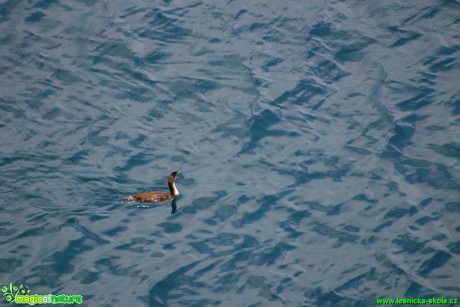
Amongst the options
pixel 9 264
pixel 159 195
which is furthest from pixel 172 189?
pixel 9 264

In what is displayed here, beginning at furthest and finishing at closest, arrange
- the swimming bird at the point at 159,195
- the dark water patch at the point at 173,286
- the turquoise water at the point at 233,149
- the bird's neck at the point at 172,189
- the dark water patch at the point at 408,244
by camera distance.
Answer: the bird's neck at the point at 172,189 → the swimming bird at the point at 159,195 → the dark water patch at the point at 408,244 → the turquoise water at the point at 233,149 → the dark water patch at the point at 173,286

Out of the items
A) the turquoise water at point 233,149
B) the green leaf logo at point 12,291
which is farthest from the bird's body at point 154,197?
the green leaf logo at point 12,291

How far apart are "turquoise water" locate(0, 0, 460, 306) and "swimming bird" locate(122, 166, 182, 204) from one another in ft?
0.72

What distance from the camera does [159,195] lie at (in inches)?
502

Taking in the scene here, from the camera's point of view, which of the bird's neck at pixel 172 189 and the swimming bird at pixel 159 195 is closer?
the swimming bird at pixel 159 195

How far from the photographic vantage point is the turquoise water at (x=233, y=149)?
437 inches

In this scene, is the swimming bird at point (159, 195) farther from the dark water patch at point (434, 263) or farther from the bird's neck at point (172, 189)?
the dark water patch at point (434, 263)

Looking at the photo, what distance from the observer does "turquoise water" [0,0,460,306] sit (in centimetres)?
1110

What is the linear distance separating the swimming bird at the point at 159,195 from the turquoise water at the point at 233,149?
219 mm

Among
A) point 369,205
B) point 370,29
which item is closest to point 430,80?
point 370,29

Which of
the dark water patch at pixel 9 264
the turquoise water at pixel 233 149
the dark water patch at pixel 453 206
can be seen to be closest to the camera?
the dark water patch at pixel 9 264

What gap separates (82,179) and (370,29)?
9211 mm

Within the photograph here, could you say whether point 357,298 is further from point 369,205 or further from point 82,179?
point 82,179

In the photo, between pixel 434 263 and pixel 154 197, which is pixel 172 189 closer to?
pixel 154 197
